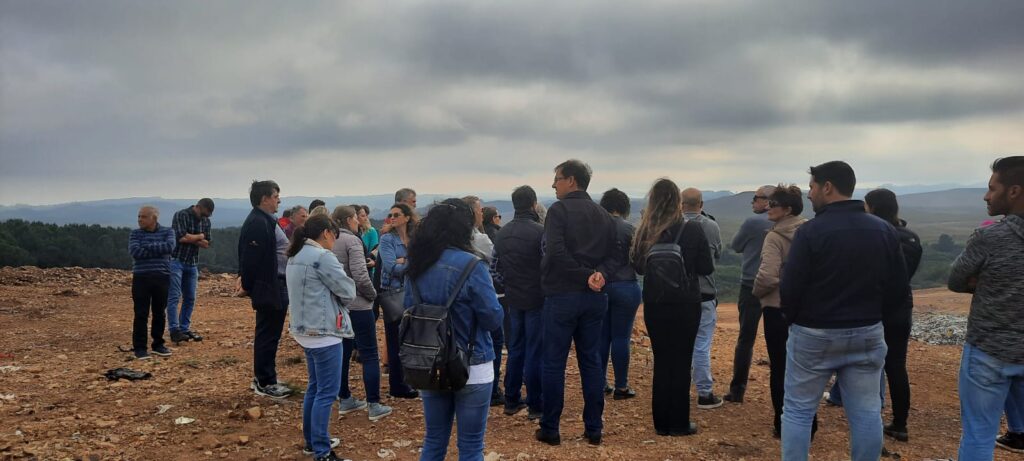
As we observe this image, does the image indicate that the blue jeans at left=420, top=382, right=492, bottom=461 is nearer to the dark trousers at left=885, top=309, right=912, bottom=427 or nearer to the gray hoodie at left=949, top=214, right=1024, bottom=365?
the gray hoodie at left=949, top=214, right=1024, bottom=365

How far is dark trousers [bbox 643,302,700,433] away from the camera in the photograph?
16.0 ft

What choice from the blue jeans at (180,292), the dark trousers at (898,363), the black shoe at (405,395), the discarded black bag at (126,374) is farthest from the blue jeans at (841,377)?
the blue jeans at (180,292)

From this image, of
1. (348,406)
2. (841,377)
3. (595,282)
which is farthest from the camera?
(348,406)

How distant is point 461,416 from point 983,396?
3.05 metres

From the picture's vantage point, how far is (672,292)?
4.73 metres

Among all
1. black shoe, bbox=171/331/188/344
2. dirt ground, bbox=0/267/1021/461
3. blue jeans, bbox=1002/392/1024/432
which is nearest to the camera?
blue jeans, bbox=1002/392/1024/432

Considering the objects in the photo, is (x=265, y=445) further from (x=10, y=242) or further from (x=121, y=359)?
(x=10, y=242)

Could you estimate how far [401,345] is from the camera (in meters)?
3.35

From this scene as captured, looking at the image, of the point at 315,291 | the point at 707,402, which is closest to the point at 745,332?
the point at 707,402

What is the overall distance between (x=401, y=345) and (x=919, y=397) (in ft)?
20.6

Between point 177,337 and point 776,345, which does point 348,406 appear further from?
point 177,337

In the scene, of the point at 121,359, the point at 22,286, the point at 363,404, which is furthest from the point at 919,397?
the point at 22,286

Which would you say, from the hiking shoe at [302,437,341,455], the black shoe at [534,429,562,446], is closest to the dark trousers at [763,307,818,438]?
the black shoe at [534,429,562,446]

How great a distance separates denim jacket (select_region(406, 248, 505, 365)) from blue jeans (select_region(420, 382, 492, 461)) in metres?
0.19
